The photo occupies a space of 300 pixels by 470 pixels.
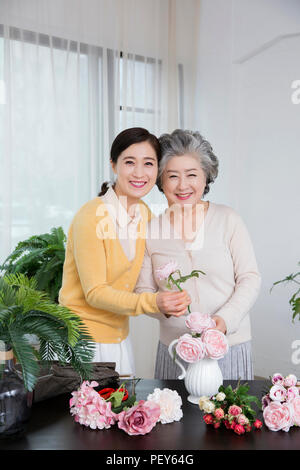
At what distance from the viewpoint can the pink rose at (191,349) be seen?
60.2 inches

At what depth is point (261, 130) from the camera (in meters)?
4.65

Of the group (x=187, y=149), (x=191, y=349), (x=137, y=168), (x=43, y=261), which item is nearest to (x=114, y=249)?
(x=137, y=168)

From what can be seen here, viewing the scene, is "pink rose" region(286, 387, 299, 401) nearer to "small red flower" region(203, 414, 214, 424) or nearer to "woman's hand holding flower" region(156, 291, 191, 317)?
"small red flower" region(203, 414, 214, 424)

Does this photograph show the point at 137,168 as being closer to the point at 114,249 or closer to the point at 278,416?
the point at 114,249

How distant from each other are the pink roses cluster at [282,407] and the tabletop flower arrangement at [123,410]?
0.26 m

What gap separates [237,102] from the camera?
4.85 metres

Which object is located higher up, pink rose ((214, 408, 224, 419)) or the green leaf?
the green leaf

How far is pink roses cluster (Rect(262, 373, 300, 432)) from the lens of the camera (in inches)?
54.9

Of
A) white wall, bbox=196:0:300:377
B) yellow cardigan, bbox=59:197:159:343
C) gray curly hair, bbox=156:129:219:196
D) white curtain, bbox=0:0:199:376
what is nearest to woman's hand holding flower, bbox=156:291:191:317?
yellow cardigan, bbox=59:197:159:343

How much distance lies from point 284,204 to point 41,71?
7.78 feet

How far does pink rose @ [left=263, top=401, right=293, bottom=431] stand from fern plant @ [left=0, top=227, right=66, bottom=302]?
2322mm

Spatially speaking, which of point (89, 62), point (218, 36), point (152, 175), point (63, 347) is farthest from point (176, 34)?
point (63, 347)

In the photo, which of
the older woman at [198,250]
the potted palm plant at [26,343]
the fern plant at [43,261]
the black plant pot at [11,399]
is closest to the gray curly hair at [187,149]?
the older woman at [198,250]

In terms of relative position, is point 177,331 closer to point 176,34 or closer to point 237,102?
point 237,102
